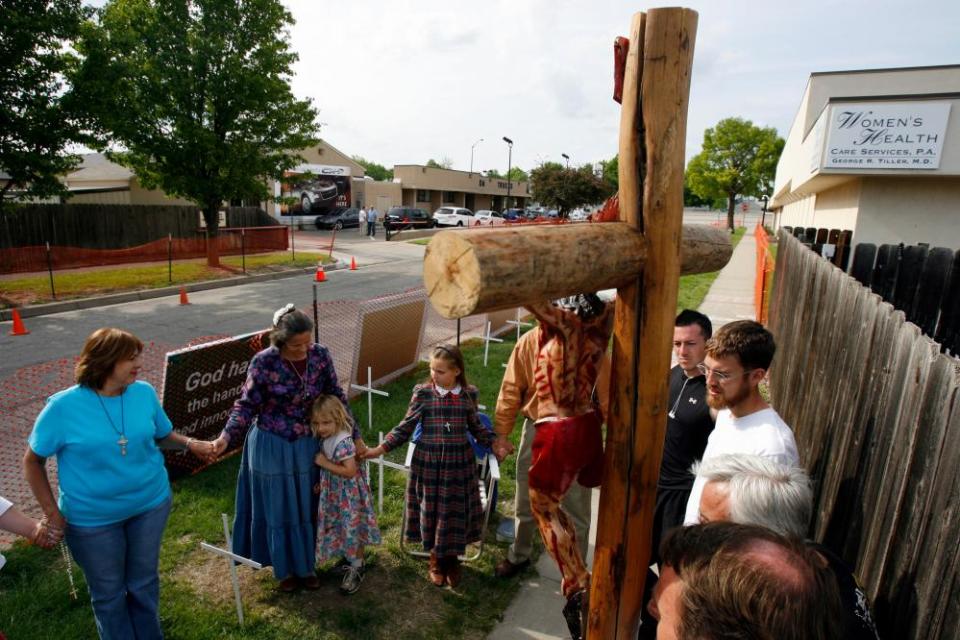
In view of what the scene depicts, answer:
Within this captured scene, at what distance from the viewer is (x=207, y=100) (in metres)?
15.7

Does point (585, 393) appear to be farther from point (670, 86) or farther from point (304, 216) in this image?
point (304, 216)

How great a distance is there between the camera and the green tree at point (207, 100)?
48.5 feet

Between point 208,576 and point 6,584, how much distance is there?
113cm

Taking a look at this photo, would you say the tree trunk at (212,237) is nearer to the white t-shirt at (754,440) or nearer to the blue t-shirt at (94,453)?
the blue t-shirt at (94,453)

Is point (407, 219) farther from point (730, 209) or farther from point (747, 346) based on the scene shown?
point (730, 209)

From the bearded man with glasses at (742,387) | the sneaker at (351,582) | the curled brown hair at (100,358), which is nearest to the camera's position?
the bearded man with glasses at (742,387)

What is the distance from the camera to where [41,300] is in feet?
38.8

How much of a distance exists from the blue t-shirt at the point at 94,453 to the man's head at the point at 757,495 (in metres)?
2.58

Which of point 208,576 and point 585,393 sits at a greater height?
point 585,393

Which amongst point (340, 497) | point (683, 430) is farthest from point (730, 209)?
point (340, 497)

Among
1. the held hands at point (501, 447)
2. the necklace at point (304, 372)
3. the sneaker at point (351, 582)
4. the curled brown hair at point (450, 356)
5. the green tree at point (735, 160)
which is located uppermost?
the green tree at point (735, 160)

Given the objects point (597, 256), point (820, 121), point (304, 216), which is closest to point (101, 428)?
point (597, 256)

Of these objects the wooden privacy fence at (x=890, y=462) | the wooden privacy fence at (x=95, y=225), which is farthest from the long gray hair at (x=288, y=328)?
the wooden privacy fence at (x=95, y=225)

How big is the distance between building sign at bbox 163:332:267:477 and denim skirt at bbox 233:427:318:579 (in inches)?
64.4
